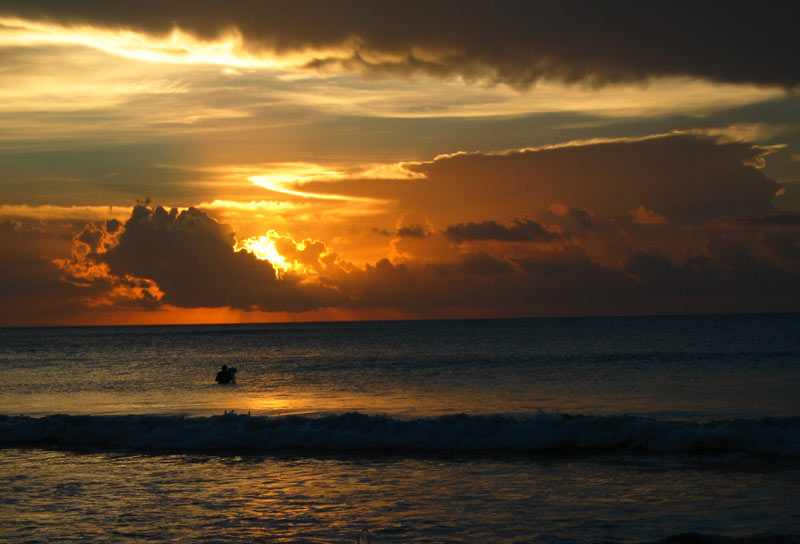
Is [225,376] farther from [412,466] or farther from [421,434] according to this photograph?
[412,466]

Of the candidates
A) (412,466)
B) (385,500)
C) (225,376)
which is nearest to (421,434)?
(412,466)

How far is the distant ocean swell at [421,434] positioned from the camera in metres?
21.5

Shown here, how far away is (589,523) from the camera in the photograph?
533 inches

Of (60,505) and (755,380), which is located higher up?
(755,380)

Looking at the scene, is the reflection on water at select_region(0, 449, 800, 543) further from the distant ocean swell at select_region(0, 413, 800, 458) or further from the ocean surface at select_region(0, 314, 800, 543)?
the distant ocean swell at select_region(0, 413, 800, 458)

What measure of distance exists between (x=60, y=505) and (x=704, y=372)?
4296 centimetres

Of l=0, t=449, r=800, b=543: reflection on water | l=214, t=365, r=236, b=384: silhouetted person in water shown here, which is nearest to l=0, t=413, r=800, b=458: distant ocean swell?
l=0, t=449, r=800, b=543: reflection on water

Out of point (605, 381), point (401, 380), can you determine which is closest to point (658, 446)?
point (605, 381)

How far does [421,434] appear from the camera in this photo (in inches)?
907

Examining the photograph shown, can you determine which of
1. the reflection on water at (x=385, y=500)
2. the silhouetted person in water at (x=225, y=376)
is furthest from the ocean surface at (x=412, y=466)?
the silhouetted person in water at (x=225, y=376)

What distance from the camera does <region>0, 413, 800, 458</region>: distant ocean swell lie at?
845 inches

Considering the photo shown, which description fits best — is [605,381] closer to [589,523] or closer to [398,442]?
[398,442]

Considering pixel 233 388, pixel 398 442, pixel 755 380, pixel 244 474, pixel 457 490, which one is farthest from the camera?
pixel 233 388

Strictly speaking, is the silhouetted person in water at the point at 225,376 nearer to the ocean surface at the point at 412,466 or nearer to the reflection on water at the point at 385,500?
the ocean surface at the point at 412,466
